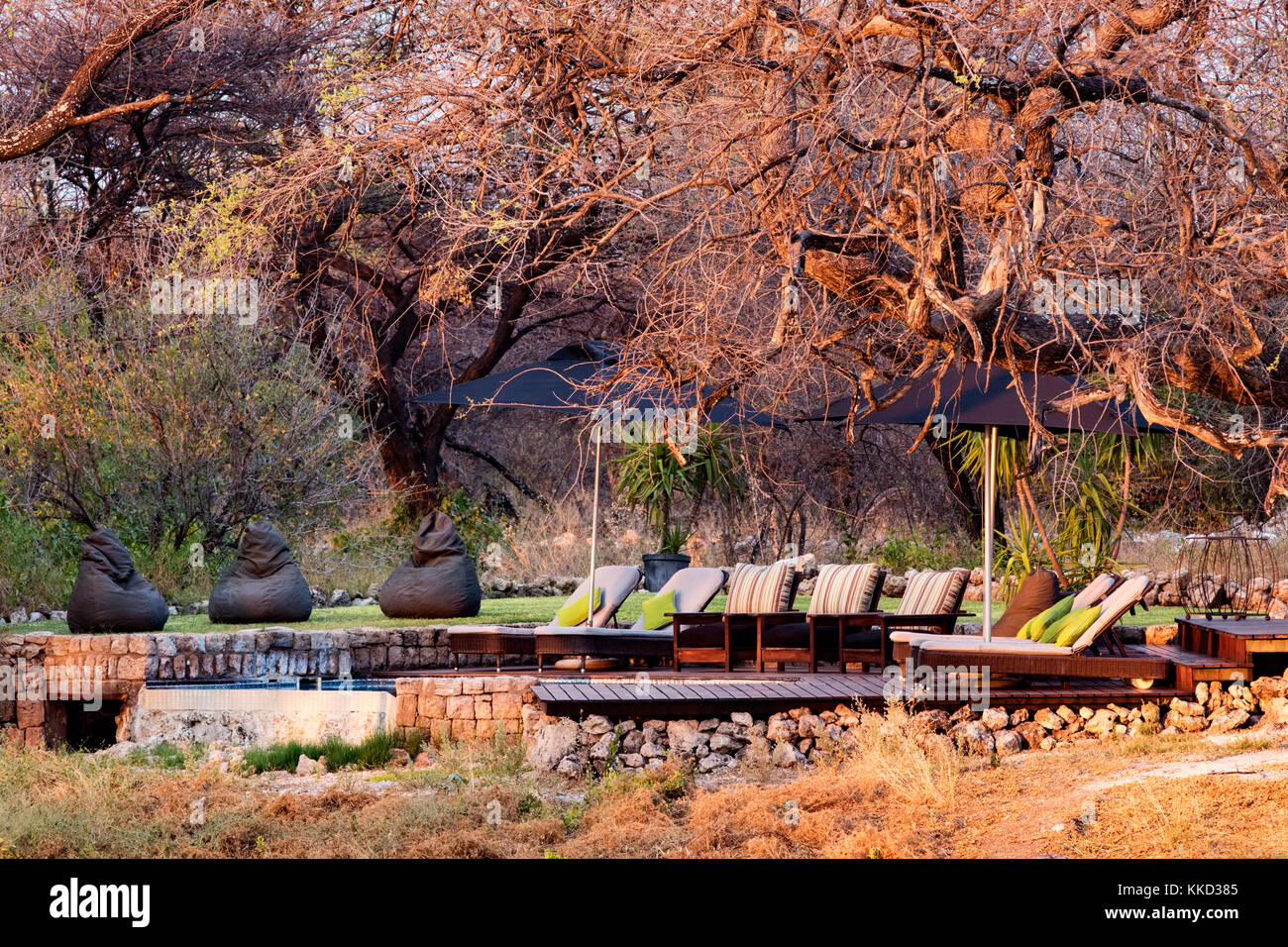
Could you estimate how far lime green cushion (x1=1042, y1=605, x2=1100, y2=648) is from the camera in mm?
8469

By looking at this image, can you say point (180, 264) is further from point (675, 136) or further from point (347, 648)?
point (675, 136)

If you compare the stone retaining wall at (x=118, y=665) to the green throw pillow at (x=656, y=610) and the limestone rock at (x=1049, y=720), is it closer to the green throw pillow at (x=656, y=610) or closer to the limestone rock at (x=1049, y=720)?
the green throw pillow at (x=656, y=610)

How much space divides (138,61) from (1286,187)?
43.2 feet

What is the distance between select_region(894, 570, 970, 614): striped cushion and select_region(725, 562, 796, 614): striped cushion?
836mm

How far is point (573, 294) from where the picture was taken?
19.4 meters

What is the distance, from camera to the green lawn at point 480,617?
1149 centimetres

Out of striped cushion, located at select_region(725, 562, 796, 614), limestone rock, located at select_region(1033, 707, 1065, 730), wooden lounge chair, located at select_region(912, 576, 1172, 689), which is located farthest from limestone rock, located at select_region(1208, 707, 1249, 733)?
striped cushion, located at select_region(725, 562, 796, 614)

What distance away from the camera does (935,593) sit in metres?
9.75

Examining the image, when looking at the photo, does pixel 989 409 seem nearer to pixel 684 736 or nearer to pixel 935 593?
pixel 935 593

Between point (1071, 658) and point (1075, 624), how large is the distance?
0.23 meters

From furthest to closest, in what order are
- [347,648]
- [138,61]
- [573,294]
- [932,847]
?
[573,294]
[138,61]
[347,648]
[932,847]

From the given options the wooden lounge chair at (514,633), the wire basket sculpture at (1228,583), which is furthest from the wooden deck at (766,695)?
the wire basket sculpture at (1228,583)
